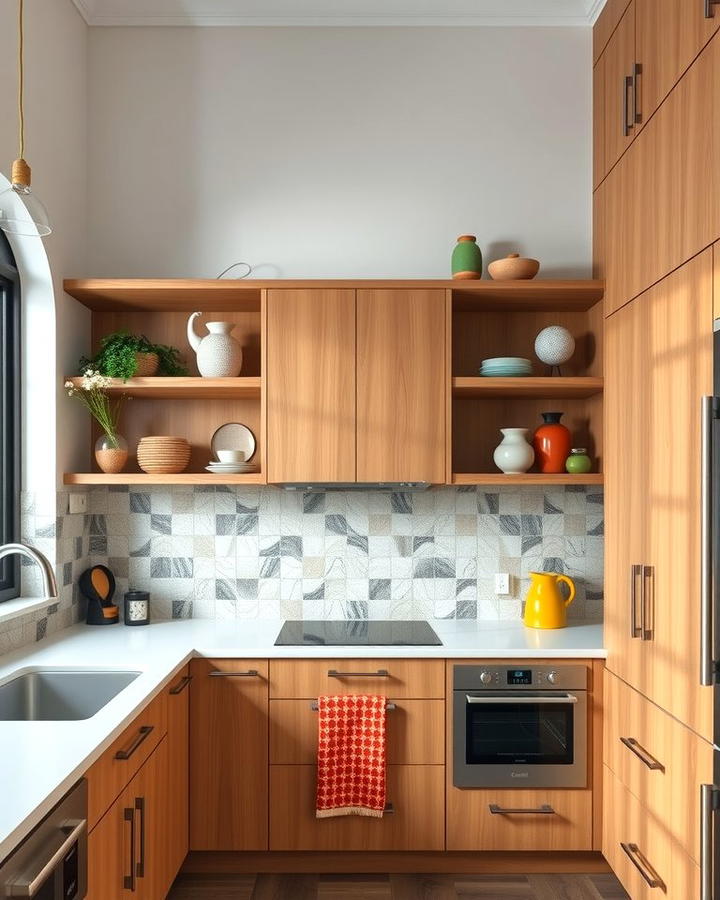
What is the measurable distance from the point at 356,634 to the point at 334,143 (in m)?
2.01

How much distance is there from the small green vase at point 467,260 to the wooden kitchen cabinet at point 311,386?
462 mm

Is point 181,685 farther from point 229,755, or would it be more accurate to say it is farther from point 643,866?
point 643,866

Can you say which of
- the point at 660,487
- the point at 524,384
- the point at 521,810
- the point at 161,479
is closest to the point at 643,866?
the point at 521,810

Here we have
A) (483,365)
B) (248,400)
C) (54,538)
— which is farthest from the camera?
(248,400)

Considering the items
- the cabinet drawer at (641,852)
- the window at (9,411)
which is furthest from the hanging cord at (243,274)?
the cabinet drawer at (641,852)

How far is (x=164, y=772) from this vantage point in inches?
93.7

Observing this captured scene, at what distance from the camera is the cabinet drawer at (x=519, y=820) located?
2725 millimetres

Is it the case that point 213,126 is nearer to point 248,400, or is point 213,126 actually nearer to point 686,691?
point 248,400

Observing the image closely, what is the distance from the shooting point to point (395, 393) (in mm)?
2980

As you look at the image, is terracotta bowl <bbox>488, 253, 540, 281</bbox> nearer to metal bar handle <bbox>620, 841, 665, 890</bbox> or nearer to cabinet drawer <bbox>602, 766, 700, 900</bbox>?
cabinet drawer <bbox>602, 766, 700, 900</bbox>

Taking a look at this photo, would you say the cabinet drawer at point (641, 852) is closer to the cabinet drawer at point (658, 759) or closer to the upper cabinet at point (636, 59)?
the cabinet drawer at point (658, 759)

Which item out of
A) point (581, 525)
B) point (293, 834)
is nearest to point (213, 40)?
point (581, 525)

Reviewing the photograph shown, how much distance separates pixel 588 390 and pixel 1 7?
242 cm

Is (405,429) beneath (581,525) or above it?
above
